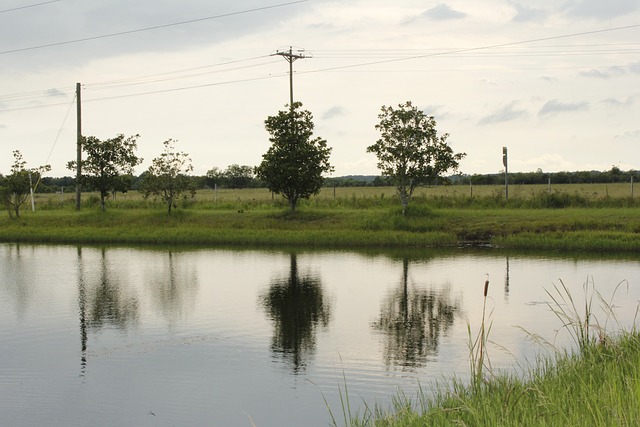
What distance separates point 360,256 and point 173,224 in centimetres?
1602

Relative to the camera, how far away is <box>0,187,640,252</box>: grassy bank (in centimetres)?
3331

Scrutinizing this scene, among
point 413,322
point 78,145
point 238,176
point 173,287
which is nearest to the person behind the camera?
point 413,322

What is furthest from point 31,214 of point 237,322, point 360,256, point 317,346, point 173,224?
point 317,346

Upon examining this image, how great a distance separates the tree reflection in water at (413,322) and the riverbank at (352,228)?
1201 centimetres

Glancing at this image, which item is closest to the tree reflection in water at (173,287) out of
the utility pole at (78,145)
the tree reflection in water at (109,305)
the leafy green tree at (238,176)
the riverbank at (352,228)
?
the tree reflection in water at (109,305)

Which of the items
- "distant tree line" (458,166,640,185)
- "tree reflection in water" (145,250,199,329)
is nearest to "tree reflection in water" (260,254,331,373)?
"tree reflection in water" (145,250,199,329)

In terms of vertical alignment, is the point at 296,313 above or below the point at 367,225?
below

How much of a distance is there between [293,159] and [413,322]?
26.4 meters

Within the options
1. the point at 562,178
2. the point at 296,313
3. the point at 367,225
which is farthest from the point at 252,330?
the point at 562,178

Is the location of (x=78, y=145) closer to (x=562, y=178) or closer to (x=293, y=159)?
(x=293, y=159)

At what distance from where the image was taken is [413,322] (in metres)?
16.9

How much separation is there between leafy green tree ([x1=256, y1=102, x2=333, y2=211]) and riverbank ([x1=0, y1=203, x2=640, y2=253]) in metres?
1.53

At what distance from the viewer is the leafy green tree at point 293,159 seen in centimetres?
4228

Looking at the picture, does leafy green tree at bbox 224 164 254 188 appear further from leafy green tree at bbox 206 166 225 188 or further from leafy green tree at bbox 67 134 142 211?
leafy green tree at bbox 67 134 142 211
